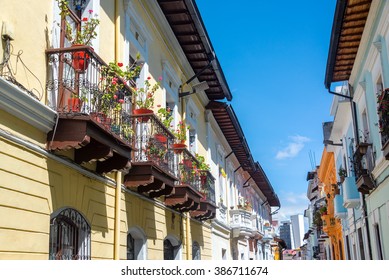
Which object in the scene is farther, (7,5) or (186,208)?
(186,208)

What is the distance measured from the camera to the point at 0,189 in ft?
17.4

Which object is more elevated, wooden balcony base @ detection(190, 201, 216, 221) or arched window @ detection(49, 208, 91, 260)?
wooden balcony base @ detection(190, 201, 216, 221)

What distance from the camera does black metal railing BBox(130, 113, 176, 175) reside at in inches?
353

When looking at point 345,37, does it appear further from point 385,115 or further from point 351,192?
point 351,192

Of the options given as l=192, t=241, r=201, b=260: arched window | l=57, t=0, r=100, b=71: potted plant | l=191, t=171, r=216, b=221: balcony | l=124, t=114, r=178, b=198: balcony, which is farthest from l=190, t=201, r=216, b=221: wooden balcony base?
l=57, t=0, r=100, b=71: potted plant

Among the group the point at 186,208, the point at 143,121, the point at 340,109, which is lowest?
the point at 186,208

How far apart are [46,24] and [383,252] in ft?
31.2

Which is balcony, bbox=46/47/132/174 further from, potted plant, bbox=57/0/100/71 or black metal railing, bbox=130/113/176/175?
black metal railing, bbox=130/113/176/175

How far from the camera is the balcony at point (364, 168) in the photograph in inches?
491

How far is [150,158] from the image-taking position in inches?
363

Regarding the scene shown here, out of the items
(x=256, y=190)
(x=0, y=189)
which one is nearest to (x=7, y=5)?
(x=0, y=189)

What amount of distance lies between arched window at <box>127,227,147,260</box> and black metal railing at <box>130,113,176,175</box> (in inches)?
51.3

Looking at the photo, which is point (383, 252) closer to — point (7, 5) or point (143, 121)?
point (143, 121)

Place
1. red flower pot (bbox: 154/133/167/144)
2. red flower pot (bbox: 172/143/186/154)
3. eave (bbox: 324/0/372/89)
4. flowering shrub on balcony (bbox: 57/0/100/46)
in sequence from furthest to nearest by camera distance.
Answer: red flower pot (bbox: 172/143/186/154)
eave (bbox: 324/0/372/89)
red flower pot (bbox: 154/133/167/144)
flowering shrub on balcony (bbox: 57/0/100/46)
